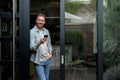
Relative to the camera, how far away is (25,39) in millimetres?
7996

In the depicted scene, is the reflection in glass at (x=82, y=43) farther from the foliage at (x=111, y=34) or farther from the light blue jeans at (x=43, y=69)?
the light blue jeans at (x=43, y=69)

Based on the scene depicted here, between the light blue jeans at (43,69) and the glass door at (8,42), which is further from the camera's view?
the glass door at (8,42)

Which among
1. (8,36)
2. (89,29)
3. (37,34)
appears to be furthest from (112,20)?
(8,36)

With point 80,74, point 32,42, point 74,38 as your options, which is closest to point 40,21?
point 32,42

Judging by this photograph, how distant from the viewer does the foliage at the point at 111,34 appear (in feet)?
27.7

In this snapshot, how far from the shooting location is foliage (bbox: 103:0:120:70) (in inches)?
332

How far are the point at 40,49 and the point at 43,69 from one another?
41cm

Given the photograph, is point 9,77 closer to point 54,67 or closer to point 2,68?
point 2,68

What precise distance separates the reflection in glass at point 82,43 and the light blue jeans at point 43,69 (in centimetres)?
65

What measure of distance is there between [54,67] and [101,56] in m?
1.04

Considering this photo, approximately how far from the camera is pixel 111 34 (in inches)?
336

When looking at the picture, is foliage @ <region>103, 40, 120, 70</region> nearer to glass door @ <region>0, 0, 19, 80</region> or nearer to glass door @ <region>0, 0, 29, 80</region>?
glass door @ <region>0, 0, 29, 80</region>

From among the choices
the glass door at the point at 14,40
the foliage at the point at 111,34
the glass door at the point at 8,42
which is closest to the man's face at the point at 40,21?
the glass door at the point at 14,40

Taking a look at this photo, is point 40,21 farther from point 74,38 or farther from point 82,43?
point 82,43
